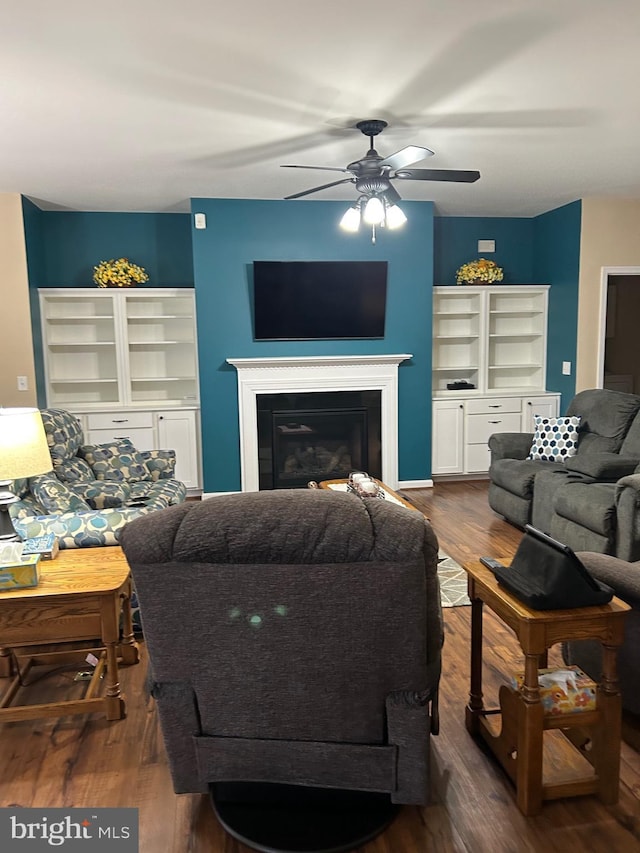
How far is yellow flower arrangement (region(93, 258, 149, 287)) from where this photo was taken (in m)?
5.72

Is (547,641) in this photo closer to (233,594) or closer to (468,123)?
(233,594)

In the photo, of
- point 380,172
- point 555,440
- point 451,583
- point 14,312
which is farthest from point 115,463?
point 555,440

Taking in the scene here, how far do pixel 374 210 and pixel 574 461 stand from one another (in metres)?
2.28

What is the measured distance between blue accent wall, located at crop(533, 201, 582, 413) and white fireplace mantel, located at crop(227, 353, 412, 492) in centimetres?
162

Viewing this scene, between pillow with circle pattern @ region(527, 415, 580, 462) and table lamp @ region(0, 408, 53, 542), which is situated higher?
table lamp @ region(0, 408, 53, 542)

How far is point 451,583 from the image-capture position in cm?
378

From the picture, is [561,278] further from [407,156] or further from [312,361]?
[407,156]

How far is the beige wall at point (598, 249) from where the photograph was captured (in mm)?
5824

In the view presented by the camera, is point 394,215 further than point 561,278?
No

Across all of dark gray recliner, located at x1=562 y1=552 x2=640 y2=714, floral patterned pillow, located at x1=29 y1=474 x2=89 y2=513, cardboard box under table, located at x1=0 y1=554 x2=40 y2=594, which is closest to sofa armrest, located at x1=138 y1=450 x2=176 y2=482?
floral patterned pillow, located at x1=29 y1=474 x2=89 y2=513

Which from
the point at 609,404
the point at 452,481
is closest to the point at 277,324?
the point at 452,481

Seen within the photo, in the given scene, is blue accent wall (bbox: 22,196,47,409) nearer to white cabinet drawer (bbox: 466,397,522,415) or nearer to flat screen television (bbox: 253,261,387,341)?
flat screen television (bbox: 253,261,387,341)

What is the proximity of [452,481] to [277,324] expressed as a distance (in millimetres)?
2401

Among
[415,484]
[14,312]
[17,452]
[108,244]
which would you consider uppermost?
[108,244]
